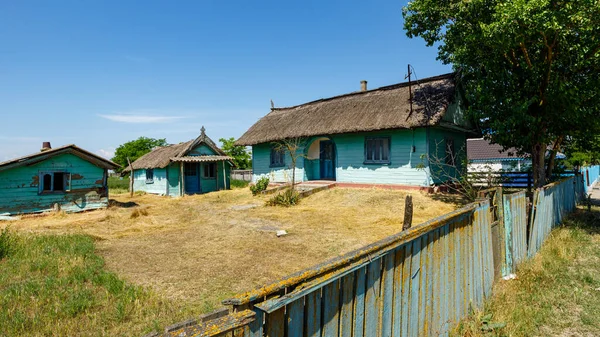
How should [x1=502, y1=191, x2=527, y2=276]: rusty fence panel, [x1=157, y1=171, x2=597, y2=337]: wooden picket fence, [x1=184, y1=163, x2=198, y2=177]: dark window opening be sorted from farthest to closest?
[x1=184, y1=163, x2=198, y2=177]: dark window opening
[x1=502, y1=191, x2=527, y2=276]: rusty fence panel
[x1=157, y1=171, x2=597, y2=337]: wooden picket fence

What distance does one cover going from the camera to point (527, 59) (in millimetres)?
10031

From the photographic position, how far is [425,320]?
299 centimetres

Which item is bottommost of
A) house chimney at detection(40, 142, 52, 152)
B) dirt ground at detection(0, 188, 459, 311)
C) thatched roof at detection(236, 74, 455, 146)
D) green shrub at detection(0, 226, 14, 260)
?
dirt ground at detection(0, 188, 459, 311)

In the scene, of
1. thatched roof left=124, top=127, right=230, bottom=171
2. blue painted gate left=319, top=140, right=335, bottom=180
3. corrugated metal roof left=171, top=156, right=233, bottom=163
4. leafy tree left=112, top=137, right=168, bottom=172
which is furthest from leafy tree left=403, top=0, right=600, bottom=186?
leafy tree left=112, top=137, right=168, bottom=172

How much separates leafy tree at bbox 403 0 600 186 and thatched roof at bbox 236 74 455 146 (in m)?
1.99

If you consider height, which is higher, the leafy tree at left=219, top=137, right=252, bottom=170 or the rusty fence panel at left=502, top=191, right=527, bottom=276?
the leafy tree at left=219, top=137, right=252, bottom=170

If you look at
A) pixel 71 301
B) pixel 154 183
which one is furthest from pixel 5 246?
pixel 154 183

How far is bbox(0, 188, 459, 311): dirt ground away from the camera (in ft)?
17.2

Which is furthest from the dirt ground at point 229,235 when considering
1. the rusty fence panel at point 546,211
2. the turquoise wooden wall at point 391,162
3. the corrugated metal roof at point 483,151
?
the corrugated metal roof at point 483,151

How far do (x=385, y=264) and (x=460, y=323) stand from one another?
1.85 m

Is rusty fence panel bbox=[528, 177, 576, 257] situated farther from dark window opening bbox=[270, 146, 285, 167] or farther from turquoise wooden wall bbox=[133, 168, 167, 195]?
turquoise wooden wall bbox=[133, 168, 167, 195]

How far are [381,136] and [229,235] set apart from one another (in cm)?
957

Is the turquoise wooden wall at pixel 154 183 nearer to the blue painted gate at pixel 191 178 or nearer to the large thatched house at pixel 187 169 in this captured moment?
the large thatched house at pixel 187 169

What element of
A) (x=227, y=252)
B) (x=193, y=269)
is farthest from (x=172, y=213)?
(x=193, y=269)
